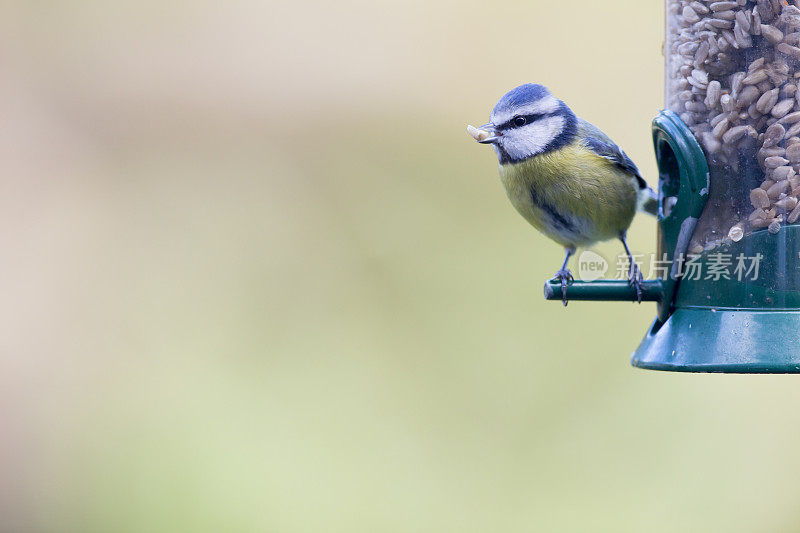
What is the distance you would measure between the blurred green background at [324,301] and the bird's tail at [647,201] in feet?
7.47

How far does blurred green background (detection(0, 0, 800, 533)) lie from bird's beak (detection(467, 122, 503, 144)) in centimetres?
264

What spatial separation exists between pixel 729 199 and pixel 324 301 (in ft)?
13.4

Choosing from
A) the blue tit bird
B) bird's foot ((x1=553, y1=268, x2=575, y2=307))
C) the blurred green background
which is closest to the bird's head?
the blue tit bird

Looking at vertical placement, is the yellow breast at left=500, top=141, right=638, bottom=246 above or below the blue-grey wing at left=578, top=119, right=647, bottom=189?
below

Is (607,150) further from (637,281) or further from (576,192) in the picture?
(637,281)

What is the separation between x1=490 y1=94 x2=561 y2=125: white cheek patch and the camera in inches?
142

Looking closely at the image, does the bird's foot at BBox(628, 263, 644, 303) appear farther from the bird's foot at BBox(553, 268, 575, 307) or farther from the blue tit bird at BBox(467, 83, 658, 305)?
the bird's foot at BBox(553, 268, 575, 307)

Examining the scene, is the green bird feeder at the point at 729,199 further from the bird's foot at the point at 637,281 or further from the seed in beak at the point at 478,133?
the seed in beak at the point at 478,133

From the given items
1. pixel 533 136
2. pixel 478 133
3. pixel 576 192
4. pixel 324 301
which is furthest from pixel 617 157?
pixel 324 301

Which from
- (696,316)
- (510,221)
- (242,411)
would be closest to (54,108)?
(242,411)

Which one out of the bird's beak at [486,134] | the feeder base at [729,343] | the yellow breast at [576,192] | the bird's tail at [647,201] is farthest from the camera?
the bird's tail at [647,201]

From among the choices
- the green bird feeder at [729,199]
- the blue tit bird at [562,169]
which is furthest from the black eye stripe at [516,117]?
the green bird feeder at [729,199]

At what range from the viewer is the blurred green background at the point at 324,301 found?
620 cm

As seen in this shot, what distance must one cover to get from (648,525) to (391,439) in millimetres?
1872
